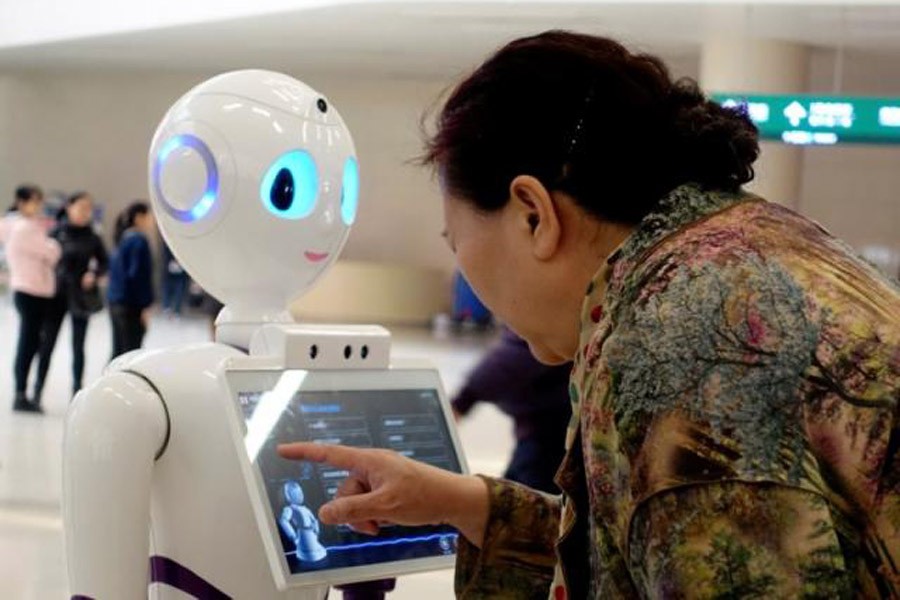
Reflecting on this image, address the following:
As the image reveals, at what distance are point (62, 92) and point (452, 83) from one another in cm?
2233

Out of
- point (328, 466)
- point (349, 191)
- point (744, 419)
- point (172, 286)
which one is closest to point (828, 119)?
point (349, 191)

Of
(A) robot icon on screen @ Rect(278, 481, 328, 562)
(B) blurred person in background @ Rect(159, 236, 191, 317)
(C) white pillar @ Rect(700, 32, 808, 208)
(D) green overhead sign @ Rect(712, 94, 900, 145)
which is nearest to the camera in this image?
(A) robot icon on screen @ Rect(278, 481, 328, 562)

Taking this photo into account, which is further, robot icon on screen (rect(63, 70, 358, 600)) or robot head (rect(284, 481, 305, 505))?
robot icon on screen (rect(63, 70, 358, 600))

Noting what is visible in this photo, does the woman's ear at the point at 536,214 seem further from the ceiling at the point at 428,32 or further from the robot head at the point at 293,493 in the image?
the ceiling at the point at 428,32

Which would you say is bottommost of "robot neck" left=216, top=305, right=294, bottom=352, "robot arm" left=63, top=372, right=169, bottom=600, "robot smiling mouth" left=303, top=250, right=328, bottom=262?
"robot arm" left=63, top=372, right=169, bottom=600

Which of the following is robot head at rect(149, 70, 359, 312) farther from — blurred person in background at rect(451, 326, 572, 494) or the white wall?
the white wall

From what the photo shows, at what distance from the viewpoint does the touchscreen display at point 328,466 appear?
1.97 meters

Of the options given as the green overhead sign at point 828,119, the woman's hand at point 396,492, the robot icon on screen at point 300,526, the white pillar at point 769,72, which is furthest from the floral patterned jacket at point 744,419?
the white pillar at point 769,72

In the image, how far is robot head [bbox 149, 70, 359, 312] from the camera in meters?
2.48

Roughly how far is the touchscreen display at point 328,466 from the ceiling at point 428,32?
708 centimetres

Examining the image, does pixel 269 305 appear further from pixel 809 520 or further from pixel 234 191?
pixel 809 520

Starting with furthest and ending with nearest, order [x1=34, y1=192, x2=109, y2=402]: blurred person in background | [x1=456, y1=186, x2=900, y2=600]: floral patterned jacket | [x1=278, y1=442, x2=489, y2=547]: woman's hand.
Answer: [x1=34, y1=192, x2=109, y2=402]: blurred person in background → [x1=278, y1=442, x2=489, y2=547]: woman's hand → [x1=456, y1=186, x2=900, y2=600]: floral patterned jacket

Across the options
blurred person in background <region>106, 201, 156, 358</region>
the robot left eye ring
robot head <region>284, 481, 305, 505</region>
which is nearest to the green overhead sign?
blurred person in background <region>106, 201, 156, 358</region>

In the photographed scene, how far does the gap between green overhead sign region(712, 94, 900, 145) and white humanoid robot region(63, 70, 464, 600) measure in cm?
857
